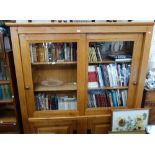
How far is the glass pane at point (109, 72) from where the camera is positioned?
1489mm

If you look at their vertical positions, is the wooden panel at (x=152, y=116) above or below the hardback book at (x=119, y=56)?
below

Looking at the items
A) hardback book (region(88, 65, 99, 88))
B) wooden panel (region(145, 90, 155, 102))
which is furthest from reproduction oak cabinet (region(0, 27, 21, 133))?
wooden panel (region(145, 90, 155, 102))

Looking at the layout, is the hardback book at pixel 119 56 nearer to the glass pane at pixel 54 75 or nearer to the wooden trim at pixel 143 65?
the wooden trim at pixel 143 65

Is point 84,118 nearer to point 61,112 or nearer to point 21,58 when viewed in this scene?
point 61,112

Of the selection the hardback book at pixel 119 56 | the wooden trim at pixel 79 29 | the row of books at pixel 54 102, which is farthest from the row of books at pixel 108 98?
the wooden trim at pixel 79 29

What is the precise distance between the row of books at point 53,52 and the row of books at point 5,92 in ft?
1.30

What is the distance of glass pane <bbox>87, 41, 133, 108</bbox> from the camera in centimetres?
149

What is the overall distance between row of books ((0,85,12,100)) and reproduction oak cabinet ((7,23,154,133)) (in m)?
0.17

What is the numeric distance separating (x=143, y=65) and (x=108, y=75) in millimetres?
343

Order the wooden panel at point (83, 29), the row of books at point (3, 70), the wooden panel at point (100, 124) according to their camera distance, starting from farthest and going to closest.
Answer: the wooden panel at point (100, 124) < the row of books at point (3, 70) < the wooden panel at point (83, 29)

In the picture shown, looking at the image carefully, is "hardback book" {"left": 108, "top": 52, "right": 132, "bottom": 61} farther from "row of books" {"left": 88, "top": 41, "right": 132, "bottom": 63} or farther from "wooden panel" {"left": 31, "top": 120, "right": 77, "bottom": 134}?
"wooden panel" {"left": 31, "top": 120, "right": 77, "bottom": 134}

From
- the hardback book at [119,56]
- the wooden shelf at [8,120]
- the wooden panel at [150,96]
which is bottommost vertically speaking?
the wooden shelf at [8,120]

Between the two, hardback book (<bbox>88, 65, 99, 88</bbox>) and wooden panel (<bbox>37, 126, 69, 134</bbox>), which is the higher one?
hardback book (<bbox>88, 65, 99, 88</bbox>)

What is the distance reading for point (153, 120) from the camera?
5.57ft
